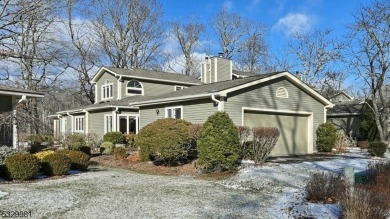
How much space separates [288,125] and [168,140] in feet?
23.7

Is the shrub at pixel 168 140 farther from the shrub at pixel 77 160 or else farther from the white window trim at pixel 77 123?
the white window trim at pixel 77 123

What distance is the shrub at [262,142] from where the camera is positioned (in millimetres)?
12500

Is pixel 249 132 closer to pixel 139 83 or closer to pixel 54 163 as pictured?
pixel 54 163

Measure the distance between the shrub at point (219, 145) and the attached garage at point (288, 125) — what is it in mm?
3747

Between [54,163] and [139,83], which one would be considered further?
[139,83]

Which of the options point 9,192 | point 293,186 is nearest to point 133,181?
point 9,192

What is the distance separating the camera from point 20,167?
9.88m

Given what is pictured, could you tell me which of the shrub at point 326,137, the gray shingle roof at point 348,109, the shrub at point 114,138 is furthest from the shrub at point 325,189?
the gray shingle roof at point 348,109

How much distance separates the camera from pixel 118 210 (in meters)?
6.76

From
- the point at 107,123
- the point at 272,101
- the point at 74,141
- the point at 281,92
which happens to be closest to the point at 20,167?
the point at 74,141

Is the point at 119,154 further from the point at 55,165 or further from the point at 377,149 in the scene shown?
the point at 377,149

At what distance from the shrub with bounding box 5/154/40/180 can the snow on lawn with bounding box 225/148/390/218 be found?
5.62 meters

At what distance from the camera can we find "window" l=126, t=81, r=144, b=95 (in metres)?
26.1

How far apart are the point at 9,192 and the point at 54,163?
9.79 feet
